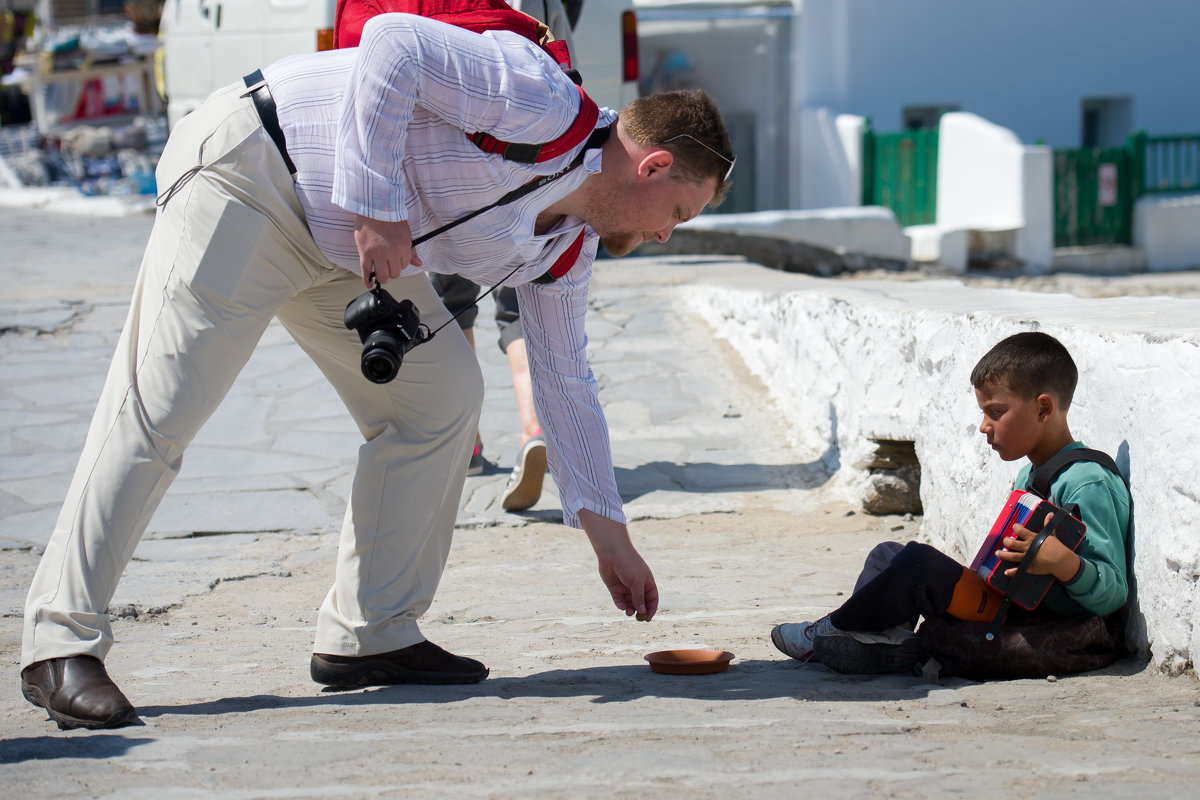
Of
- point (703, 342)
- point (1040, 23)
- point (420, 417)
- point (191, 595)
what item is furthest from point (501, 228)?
point (1040, 23)

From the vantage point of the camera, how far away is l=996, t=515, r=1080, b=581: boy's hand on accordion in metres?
A: 2.29

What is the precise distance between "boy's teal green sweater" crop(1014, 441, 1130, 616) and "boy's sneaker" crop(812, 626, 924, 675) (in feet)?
0.95

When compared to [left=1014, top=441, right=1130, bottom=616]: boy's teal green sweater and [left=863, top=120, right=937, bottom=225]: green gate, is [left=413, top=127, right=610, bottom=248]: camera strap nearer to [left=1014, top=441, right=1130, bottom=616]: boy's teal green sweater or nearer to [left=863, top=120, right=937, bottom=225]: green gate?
[left=1014, top=441, right=1130, bottom=616]: boy's teal green sweater

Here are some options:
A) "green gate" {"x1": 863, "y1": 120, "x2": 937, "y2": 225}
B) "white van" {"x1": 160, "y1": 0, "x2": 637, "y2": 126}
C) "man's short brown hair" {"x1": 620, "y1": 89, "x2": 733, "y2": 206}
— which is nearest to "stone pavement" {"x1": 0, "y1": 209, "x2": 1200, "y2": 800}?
"man's short brown hair" {"x1": 620, "y1": 89, "x2": 733, "y2": 206}

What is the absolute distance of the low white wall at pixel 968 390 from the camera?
2.28 meters

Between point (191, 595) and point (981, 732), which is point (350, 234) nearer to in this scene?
point (981, 732)

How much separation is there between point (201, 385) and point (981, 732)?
148 cm

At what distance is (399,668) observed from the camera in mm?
2465

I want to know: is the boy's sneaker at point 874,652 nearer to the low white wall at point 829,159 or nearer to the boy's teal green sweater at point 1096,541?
the boy's teal green sweater at point 1096,541

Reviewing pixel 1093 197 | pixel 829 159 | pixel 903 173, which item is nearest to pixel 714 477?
pixel 903 173

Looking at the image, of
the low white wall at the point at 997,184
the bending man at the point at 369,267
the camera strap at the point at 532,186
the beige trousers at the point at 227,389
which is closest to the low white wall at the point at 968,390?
the bending man at the point at 369,267

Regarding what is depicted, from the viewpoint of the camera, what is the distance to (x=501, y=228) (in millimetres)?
2246

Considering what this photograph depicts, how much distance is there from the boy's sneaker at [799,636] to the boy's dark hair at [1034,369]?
626 mm

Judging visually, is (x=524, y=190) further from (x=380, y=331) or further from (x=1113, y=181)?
(x=1113, y=181)
